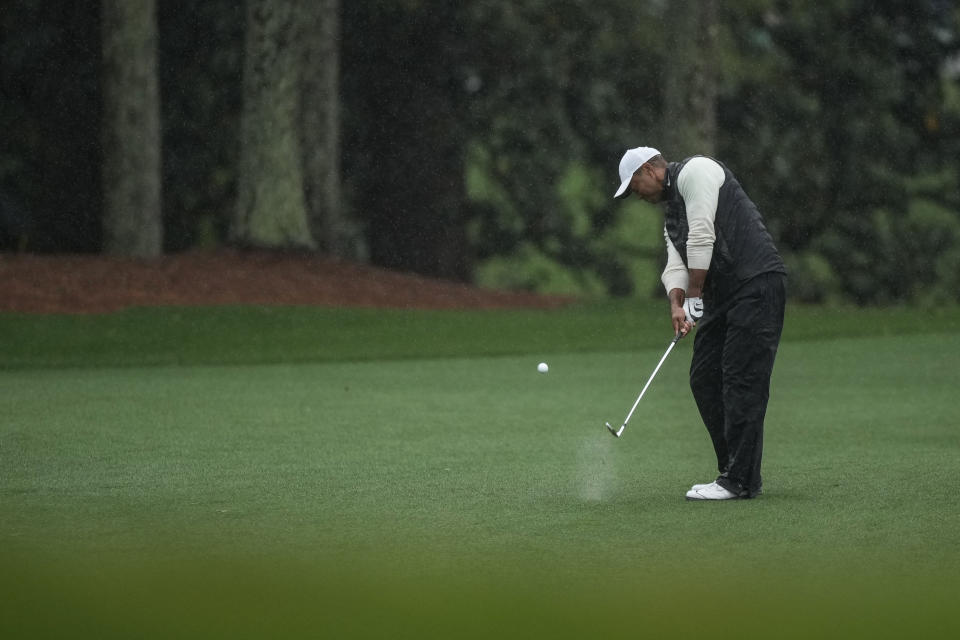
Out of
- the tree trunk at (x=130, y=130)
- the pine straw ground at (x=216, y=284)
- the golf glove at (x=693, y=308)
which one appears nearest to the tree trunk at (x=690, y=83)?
the pine straw ground at (x=216, y=284)

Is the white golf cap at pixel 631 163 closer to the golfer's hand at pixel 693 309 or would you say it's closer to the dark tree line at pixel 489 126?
the golfer's hand at pixel 693 309

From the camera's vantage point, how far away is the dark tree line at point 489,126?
81.1 ft

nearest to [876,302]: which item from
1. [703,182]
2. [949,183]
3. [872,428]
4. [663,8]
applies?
[949,183]

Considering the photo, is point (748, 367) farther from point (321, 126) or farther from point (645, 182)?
point (321, 126)

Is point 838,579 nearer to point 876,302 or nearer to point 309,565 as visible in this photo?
point 309,565

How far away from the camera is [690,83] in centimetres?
2617

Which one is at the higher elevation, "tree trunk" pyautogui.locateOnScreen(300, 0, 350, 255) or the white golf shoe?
"tree trunk" pyautogui.locateOnScreen(300, 0, 350, 255)

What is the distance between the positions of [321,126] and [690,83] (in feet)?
19.1

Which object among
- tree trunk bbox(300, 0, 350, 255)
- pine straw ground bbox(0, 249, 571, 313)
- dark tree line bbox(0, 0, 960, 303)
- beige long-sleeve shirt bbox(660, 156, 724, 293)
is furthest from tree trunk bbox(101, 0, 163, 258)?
beige long-sleeve shirt bbox(660, 156, 724, 293)

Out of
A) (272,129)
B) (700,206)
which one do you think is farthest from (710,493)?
(272,129)

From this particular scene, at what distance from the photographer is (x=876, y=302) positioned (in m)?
40.2

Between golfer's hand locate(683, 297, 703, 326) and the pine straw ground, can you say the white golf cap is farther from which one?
the pine straw ground

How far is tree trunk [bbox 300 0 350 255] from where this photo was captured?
24.6m

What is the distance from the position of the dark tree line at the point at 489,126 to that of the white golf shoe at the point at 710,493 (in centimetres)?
1528
